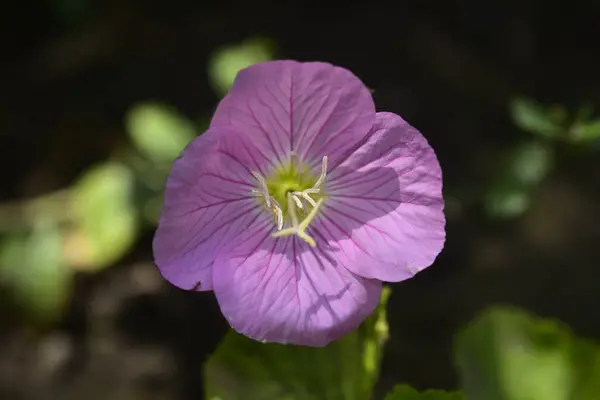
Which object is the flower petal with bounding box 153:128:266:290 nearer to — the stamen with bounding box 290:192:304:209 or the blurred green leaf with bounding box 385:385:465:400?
the stamen with bounding box 290:192:304:209

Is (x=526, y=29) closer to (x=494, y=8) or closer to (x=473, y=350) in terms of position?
(x=494, y=8)

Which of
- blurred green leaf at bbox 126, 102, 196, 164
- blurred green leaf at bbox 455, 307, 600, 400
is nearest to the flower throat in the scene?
blurred green leaf at bbox 455, 307, 600, 400

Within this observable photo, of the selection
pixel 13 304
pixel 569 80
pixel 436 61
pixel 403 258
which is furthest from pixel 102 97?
pixel 403 258

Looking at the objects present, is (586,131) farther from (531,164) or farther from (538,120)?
(531,164)

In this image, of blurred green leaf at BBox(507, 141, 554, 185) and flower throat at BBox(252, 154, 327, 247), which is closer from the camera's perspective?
flower throat at BBox(252, 154, 327, 247)

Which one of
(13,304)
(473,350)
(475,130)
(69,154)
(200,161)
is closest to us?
(200,161)
